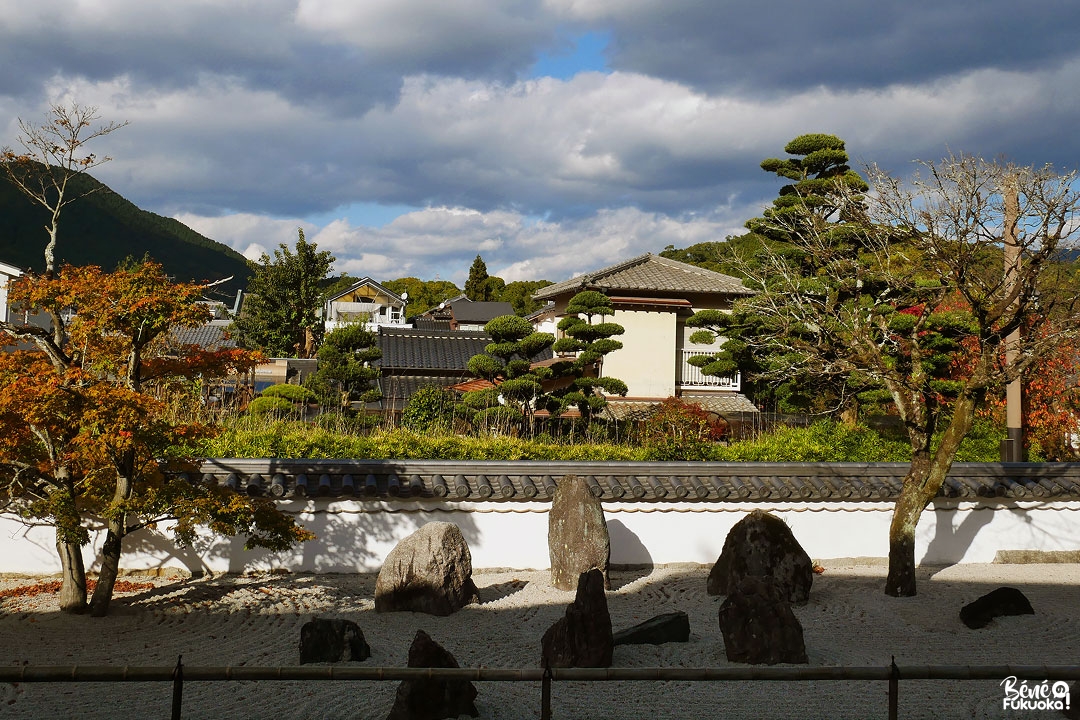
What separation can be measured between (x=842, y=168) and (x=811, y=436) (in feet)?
31.5

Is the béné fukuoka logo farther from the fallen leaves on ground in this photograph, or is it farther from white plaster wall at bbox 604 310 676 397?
white plaster wall at bbox 604 310 676 397

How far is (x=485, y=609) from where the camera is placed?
8.20 m

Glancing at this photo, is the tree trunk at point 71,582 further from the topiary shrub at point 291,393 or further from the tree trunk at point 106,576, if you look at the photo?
the topiary shrub at point 291,393

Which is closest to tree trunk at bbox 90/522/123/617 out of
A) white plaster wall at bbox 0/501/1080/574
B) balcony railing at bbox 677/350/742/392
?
white plaster wall at bbox 0/501/1080/574

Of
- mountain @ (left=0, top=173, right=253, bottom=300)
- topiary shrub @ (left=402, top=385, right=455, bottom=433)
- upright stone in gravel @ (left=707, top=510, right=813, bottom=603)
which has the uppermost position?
mountain @ (left=0, top=173, right=253, bottom=300)

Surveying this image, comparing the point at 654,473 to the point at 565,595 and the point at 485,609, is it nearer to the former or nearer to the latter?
the point at 565,595

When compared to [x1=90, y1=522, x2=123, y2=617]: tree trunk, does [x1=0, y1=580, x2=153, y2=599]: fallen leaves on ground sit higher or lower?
lower

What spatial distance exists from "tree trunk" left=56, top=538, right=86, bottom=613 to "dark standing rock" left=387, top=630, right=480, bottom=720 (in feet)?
12.9

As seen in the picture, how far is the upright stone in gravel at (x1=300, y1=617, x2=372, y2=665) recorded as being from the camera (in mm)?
6340

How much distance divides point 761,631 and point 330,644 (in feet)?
11.0

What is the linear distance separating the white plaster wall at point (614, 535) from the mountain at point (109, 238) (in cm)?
3963

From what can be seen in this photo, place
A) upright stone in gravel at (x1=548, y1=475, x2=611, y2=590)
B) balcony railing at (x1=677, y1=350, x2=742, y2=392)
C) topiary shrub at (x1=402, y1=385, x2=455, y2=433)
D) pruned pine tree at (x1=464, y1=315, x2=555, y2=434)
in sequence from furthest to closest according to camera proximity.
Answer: balcony railing at (x1=677, y1=350, x2=742, y2=392), pruned pine tree at (x1=464, y1=315, x2=555, y2=434), topiary shrub at (x1=402, y1=385, x2=455, y2=433), upright stone in gravel at (x1=548, y1=475, x2=611, y2=590)

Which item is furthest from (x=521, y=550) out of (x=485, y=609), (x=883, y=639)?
(x=883, y=639)

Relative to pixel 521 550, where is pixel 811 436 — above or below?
above
